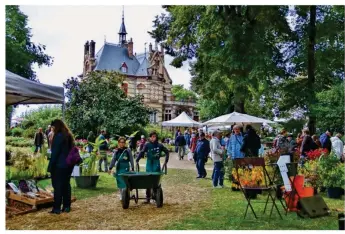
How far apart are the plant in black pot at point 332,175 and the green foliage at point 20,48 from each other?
5.38 meters

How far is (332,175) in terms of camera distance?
27.2ft

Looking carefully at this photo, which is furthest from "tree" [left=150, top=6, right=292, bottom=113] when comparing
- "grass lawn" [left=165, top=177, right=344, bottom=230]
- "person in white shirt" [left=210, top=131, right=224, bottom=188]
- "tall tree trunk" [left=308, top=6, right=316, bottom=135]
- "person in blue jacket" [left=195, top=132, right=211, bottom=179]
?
"grass lawn" [left=165, top=177, right=344, bottom=230]

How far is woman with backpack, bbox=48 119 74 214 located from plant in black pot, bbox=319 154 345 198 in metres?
4.57

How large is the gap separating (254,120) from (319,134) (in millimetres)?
1917

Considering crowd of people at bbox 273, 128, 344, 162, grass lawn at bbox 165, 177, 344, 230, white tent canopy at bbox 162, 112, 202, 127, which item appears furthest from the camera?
white tent canopy at bbox 162, 112, 202, 127

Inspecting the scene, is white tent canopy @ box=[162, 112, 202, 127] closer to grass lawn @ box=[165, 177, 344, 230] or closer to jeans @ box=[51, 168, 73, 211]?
grass lawn @ box=[165, 177, 344, 230]

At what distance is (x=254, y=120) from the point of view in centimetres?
1330

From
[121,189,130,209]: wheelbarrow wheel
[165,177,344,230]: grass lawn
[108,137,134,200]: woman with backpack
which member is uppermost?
[108,137,134,200]: woman with backpack

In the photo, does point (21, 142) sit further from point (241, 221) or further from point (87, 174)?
point (241, 221)

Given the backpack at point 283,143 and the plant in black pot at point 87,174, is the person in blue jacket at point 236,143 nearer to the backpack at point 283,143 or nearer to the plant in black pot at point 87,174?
the backpack at point 283,143

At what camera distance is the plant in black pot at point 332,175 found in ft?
26.9

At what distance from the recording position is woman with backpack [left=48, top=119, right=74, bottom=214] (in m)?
6.61

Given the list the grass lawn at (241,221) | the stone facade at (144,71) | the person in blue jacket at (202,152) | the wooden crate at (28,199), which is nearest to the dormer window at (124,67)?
the stone facade at (144,71)

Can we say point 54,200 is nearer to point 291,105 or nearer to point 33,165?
point 33,165
